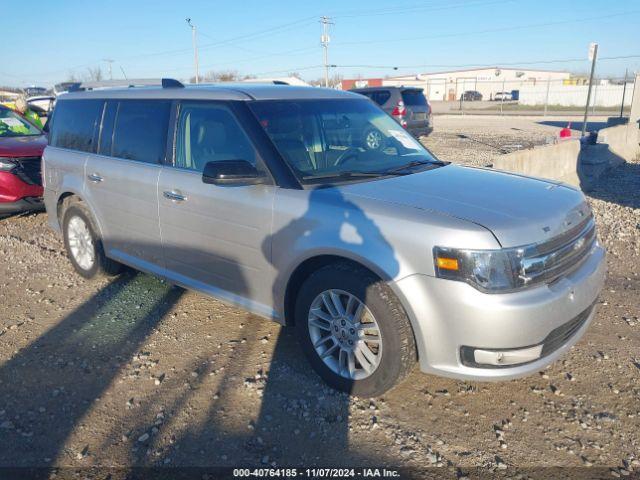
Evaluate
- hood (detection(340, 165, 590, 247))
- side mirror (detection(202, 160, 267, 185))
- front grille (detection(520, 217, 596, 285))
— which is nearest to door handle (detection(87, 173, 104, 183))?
side mirror (detection(202, 160, 267, 185))

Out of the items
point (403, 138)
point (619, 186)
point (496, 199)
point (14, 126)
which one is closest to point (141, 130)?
point (403, 138)

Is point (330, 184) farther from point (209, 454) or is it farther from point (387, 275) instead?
point (209, 454)

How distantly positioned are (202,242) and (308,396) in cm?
137

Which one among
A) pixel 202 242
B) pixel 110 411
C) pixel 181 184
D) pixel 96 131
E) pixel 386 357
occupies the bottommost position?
pixel 110 411

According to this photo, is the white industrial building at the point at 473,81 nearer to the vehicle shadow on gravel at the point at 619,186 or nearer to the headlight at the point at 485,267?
the vehicle shadow on gravel at the point at 619,186

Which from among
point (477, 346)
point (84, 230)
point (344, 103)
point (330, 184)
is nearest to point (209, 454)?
point (477, 346)

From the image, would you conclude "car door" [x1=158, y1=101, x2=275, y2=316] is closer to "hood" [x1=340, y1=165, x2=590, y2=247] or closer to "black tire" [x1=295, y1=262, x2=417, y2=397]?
"black tire" [x1=295, y1=262, x2=417, y2=397]

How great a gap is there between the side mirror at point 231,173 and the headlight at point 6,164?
16.8 ft

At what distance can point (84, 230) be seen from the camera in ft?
17.2

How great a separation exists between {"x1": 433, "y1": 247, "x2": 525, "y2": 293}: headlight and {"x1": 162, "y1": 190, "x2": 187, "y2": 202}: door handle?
6.75 ft

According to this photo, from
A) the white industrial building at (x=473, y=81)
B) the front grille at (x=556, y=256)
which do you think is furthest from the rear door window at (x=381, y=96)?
the white industrial building at (x=473, y=81)

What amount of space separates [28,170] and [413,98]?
1293 centimetres

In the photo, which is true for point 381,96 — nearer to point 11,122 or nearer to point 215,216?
point 11,122

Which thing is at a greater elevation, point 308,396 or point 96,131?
point 96,131
